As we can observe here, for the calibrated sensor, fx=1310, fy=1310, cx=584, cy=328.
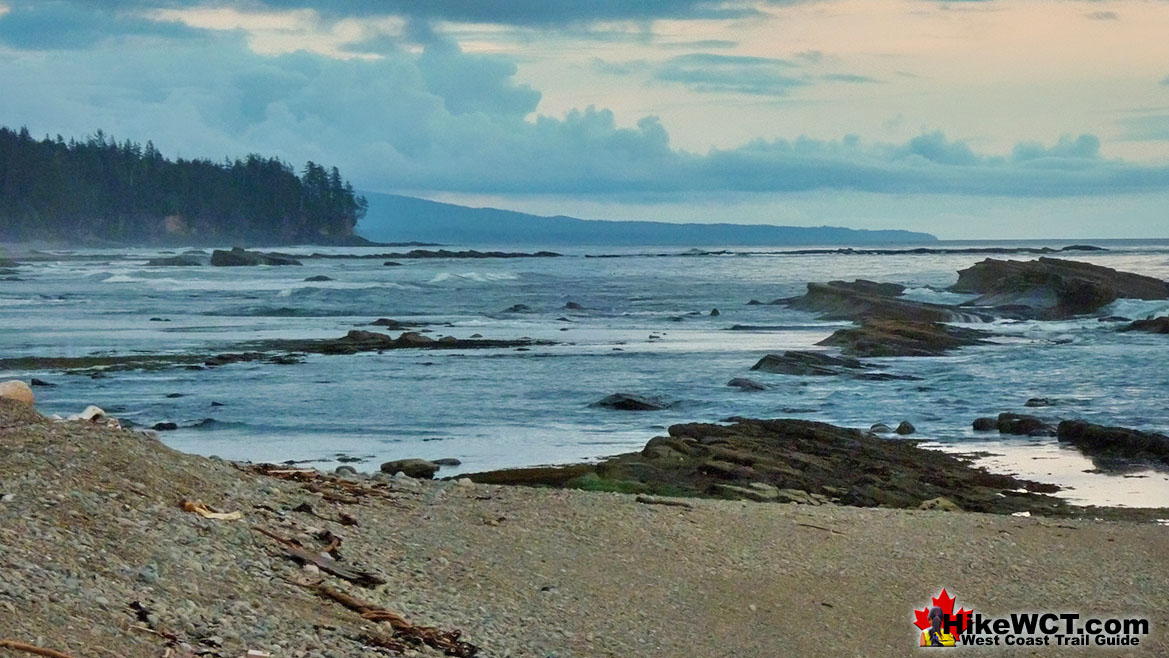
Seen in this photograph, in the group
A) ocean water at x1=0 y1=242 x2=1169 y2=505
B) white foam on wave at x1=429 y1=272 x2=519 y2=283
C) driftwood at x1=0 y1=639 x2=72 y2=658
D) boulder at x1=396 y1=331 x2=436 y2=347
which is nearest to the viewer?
driftwood at x1=0 y1=639 x2=72 y2=658

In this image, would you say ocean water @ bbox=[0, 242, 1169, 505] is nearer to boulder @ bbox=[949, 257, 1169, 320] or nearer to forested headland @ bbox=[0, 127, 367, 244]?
boulder @ bbox=[949, 257, 1169, 320]

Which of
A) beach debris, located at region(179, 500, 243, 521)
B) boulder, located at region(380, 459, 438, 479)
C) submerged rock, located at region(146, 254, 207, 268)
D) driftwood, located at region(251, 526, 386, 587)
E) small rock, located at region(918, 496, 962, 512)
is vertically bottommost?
small rock, located at region(918, 496, 962, 512)

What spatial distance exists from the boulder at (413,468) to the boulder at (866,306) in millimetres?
25015

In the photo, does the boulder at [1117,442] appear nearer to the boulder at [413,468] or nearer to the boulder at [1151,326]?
the boulder at [413,468]

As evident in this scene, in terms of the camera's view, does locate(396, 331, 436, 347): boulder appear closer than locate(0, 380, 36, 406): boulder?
No

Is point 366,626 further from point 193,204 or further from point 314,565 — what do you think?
point 193,204

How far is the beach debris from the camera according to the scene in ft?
24.4

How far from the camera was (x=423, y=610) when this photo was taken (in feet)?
22.4

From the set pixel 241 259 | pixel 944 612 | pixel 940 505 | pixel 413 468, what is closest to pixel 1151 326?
pixel 940 505

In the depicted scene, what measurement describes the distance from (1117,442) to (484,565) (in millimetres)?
9647

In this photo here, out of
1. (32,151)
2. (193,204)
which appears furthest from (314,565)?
(193,204)

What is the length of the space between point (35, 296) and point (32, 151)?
10088 cm

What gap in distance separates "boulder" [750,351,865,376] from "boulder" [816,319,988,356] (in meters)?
2.61

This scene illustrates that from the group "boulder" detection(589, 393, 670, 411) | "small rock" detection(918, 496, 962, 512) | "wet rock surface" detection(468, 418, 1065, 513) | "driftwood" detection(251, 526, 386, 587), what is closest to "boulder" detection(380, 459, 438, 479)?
"wet rock surface" detection(468, 418, 1065, 513)
